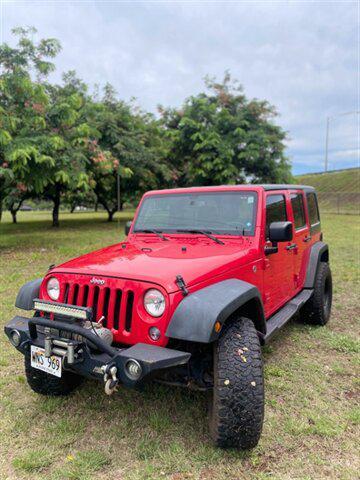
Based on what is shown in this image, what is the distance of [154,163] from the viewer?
17469 millimetres

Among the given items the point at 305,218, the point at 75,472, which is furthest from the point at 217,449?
the point at 305,218

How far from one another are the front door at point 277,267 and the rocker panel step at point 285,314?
0.06 m

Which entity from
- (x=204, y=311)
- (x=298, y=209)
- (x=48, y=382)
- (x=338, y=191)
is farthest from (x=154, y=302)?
(x=338, y=191)

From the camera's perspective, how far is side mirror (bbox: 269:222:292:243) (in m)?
3.20

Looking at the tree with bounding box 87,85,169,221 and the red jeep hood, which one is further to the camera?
the tree with bounding box 87,85,169,221

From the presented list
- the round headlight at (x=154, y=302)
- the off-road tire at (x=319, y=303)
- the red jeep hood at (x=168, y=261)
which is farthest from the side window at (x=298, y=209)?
the round headlight at (x=154, y=302)

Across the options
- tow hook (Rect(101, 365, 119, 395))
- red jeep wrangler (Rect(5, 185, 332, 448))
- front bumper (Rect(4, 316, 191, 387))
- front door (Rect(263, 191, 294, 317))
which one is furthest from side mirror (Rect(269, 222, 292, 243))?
tow hook (Rect(101, 365, 119, 395))

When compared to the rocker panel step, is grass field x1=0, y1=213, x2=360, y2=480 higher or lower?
lower

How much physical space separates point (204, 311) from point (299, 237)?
243 cm

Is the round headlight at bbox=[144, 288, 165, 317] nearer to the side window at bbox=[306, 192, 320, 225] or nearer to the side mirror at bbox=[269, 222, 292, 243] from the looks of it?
the side mirror at bbox=[269, 222, 292, 243]

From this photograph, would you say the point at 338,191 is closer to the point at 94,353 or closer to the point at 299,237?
the point at 299,237

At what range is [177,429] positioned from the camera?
266cm

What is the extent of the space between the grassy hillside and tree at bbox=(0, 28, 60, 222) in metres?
27.0

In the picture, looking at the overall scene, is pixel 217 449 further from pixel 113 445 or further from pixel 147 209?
pixel 147 209
